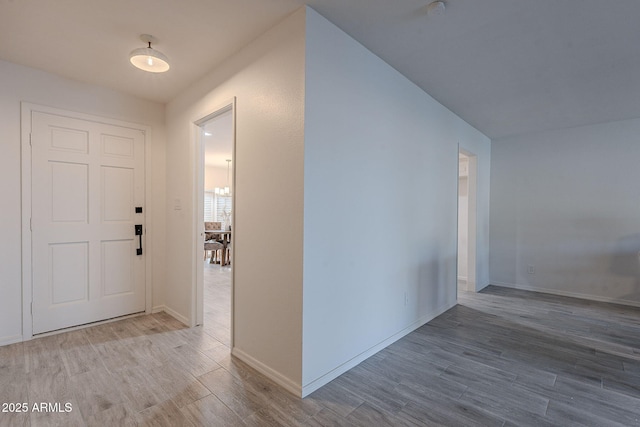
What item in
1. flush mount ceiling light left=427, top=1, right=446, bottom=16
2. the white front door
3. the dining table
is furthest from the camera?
the dining table

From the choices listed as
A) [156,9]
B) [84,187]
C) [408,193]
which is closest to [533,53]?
[408,193]

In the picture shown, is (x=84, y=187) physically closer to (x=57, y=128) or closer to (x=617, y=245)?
(x=57, y=128)

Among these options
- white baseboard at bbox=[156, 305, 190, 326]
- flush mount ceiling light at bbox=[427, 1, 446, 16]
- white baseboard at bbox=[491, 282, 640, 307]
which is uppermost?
flush mount ceiling light at bbox=[427, 1, 446, 16]

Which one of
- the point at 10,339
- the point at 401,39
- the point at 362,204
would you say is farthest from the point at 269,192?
the point at 10,339

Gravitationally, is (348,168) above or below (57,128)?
below

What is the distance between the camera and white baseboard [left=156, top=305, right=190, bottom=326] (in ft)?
10.8

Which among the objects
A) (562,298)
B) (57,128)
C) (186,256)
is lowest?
(562,298)

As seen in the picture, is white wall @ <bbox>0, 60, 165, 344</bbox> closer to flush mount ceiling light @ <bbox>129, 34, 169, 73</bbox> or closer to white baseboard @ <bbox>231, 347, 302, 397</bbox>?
flush mount ceiling light @ <bbox>129, 34, 169, 73</bbox>

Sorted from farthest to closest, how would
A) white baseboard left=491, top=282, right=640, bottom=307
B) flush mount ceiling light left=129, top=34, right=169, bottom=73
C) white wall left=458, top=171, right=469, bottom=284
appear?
white wall left=458, top=171, right=469, bottom=284 < white baseboard left=491, top=282, right=640, bottom=307 < flush mount ceiling light left=129, top=34, right=169, bottom=73

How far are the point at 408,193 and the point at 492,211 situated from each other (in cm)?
319

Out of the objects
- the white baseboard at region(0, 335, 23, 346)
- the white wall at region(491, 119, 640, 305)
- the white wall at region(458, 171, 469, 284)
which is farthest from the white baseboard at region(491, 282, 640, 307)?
the white baseboard at region(0, 335, 23, 346)

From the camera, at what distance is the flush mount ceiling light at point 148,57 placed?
2335mm

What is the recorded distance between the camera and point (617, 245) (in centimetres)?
430

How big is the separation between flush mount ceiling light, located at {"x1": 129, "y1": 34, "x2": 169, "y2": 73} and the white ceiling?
7 centimetres
